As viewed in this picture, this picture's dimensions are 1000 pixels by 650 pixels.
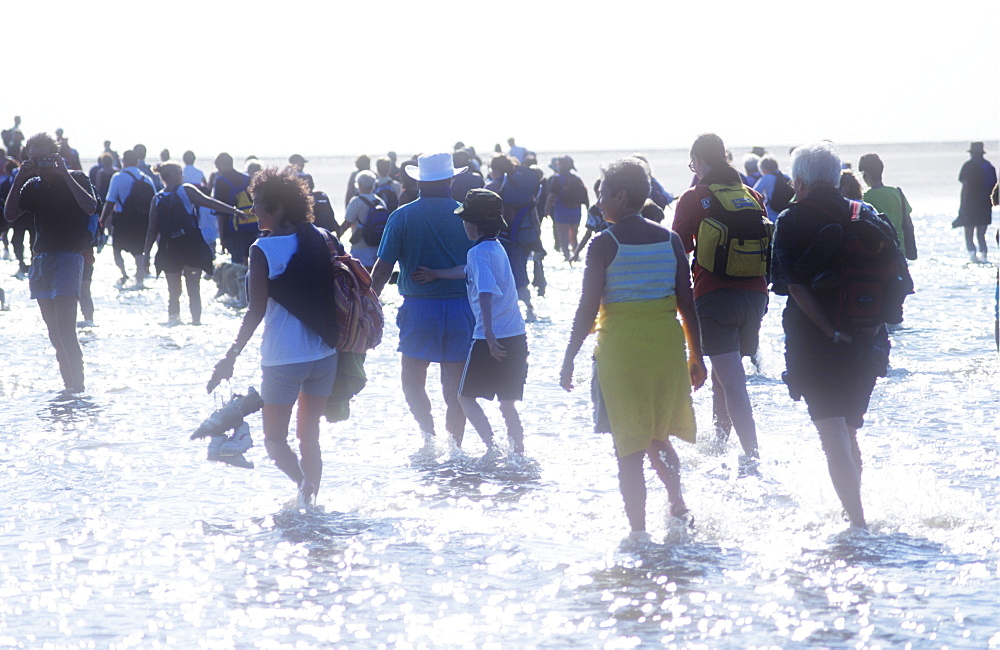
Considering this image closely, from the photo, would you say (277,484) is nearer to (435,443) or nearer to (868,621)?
(435,443)

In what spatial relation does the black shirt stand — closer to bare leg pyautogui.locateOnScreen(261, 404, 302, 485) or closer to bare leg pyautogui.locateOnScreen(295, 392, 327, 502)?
bare leg pyautogui.locateOnScreen(295, 392, 327, 502)

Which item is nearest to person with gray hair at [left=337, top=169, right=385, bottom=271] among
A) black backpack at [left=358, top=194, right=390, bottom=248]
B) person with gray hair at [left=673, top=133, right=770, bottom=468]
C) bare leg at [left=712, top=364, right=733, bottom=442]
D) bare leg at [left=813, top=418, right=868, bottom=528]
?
black backpack at [left=358, top=194, right=390, bottom=248]

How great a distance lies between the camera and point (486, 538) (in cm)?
580

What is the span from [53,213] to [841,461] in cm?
620

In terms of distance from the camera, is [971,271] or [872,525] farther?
[971,271]

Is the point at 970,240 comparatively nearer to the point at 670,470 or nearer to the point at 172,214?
the point at 172,214

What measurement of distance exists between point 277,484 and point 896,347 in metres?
6.64

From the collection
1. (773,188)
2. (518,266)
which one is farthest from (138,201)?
(773,188)

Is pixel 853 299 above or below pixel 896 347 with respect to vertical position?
above

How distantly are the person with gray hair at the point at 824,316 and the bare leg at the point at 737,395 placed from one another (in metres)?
1.39

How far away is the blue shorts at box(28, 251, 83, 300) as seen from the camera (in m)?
9.09

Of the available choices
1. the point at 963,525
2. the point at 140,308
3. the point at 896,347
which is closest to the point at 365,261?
the point at 140,308

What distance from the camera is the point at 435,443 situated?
764cm

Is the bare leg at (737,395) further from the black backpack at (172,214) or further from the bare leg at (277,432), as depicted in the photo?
the black backpack at (172,214)
